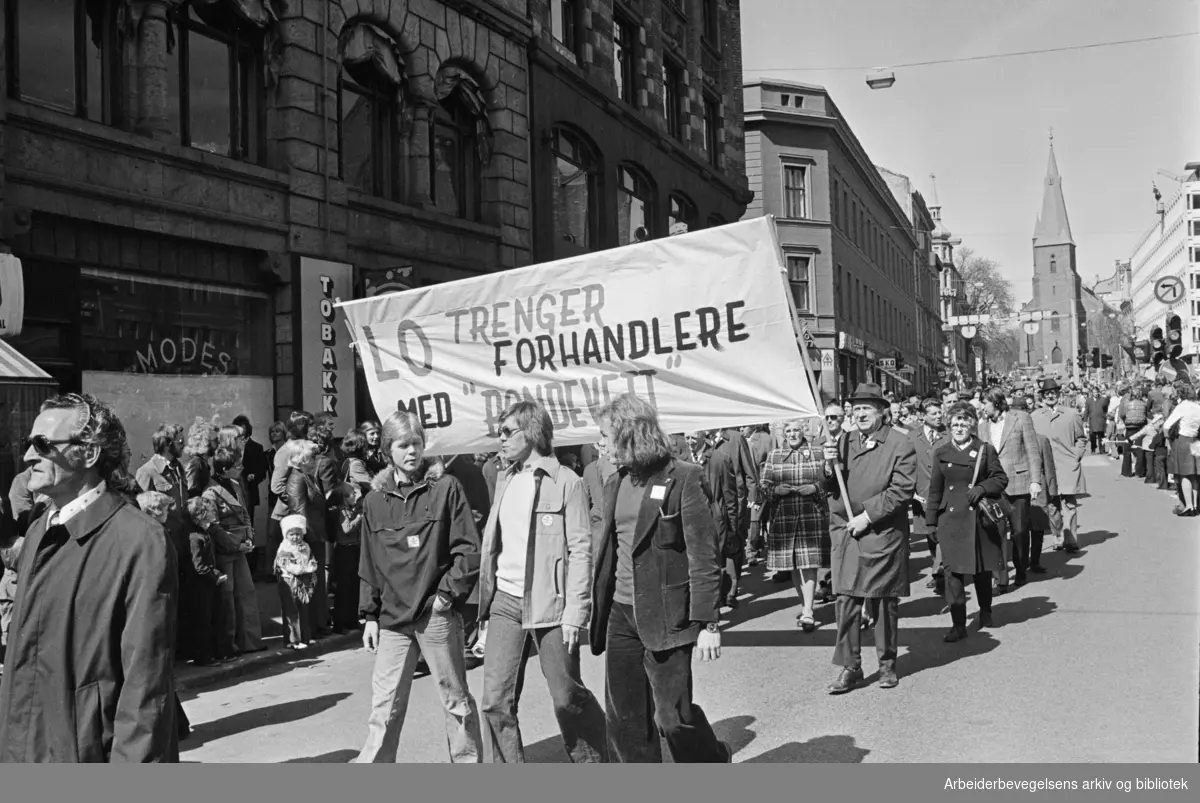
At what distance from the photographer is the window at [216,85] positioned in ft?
44.5

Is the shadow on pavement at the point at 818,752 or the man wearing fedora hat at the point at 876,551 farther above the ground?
the man wearing fedora hat at the point at 876,551

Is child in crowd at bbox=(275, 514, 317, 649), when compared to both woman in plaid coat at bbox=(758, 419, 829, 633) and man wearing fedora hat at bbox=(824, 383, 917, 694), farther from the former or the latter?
man wearing fedora hat at bbox=(824, 383, 917, 694)

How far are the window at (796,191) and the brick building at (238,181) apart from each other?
50.2 feet

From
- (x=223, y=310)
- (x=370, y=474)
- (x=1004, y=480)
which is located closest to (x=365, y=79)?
(x=223, y=310)

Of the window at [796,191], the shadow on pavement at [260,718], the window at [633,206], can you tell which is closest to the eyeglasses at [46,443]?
the shadow on pavement at [260,718]

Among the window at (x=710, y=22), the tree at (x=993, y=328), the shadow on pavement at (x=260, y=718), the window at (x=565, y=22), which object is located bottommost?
the shadow on pavement at (x=260, y=718)

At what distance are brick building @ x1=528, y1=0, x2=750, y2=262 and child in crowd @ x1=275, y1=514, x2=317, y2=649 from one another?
1164cm

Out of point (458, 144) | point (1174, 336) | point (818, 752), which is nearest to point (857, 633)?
point (818, 752)

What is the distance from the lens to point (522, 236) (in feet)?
64.0

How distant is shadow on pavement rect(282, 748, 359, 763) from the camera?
20.0 feet

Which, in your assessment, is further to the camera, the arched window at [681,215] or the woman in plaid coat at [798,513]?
the arched window at [681,215]

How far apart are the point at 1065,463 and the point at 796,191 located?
875 inches

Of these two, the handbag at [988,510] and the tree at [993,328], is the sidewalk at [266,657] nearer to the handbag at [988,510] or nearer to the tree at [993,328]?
the handbag at [988,510]

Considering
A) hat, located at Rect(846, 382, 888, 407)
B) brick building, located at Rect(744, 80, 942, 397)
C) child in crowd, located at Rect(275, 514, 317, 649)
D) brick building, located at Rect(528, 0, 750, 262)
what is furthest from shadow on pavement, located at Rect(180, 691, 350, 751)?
brick building, located at Rect(744, 80, 942, 397)
